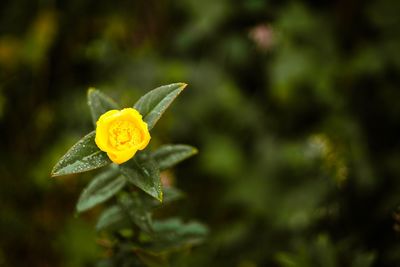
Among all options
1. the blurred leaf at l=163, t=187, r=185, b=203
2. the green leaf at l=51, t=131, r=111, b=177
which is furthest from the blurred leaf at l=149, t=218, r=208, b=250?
the green leaf at l=51, t=131, r=111, b=177

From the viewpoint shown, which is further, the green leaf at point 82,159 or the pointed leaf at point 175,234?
the pointed leaf at point 175,234

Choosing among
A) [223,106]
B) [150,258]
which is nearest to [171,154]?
[150,258]

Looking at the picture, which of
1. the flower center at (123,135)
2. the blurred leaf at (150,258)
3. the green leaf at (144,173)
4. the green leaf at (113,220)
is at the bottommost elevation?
the blurred leaf at (150,258)

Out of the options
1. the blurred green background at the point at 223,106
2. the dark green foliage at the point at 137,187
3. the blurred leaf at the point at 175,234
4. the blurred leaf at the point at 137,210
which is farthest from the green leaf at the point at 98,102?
the blurred green background at the point at 223,106

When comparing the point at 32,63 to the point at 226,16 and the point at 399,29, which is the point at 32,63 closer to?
the point at 226,16

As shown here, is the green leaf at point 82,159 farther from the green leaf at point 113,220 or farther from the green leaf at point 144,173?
the green leaf at point 113,220

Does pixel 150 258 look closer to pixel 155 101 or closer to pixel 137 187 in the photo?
pixel 137 187

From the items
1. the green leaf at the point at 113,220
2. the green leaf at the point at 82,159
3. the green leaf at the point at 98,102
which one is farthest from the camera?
the green leaf at the point at 113,220

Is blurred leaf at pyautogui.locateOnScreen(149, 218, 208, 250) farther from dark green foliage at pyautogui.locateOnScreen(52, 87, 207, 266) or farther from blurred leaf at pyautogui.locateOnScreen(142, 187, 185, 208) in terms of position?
blurred leaf at pyautogui.locateOnScreen(142, 187, 185, 208)

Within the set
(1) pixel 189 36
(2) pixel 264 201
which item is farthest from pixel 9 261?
(1) pixel 189 36
